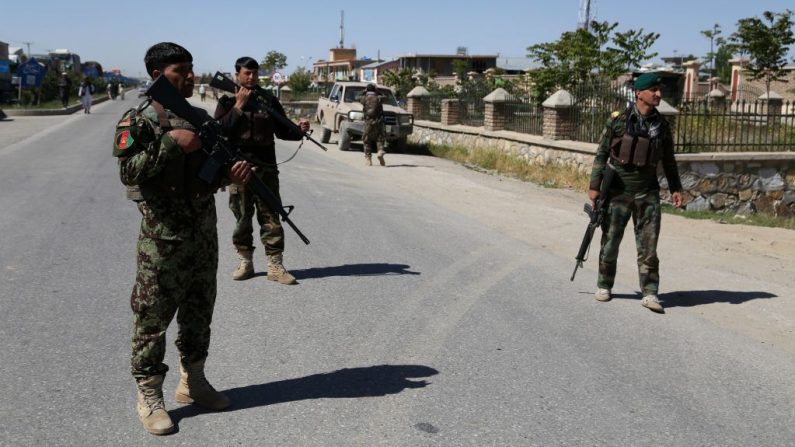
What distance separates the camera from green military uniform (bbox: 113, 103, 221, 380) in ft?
11.4

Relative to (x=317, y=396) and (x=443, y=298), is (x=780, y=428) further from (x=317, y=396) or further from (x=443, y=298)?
(x=443, y=298)

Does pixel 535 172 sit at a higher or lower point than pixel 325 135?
lower

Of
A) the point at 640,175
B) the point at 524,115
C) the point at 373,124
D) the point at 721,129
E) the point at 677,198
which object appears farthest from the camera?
the point at 524,115

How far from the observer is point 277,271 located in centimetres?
677

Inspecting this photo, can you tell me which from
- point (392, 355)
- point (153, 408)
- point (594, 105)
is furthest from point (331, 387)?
point (594, 105)

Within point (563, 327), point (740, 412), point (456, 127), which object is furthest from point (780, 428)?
point (456, 127)

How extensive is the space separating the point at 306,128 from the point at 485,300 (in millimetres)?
1998

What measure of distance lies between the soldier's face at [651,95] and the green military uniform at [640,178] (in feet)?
0.45

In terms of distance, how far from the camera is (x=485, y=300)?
637 centimetres

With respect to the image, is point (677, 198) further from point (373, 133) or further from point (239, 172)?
point (373, 133)

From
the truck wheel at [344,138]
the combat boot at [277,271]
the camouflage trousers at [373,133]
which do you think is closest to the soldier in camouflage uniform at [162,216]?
the combat boot at [277,271]

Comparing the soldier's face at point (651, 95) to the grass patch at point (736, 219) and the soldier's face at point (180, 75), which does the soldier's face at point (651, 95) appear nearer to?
the soldier's face at point (180, 75)

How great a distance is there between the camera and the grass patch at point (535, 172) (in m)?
12.6

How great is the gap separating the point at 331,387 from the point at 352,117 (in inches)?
689
